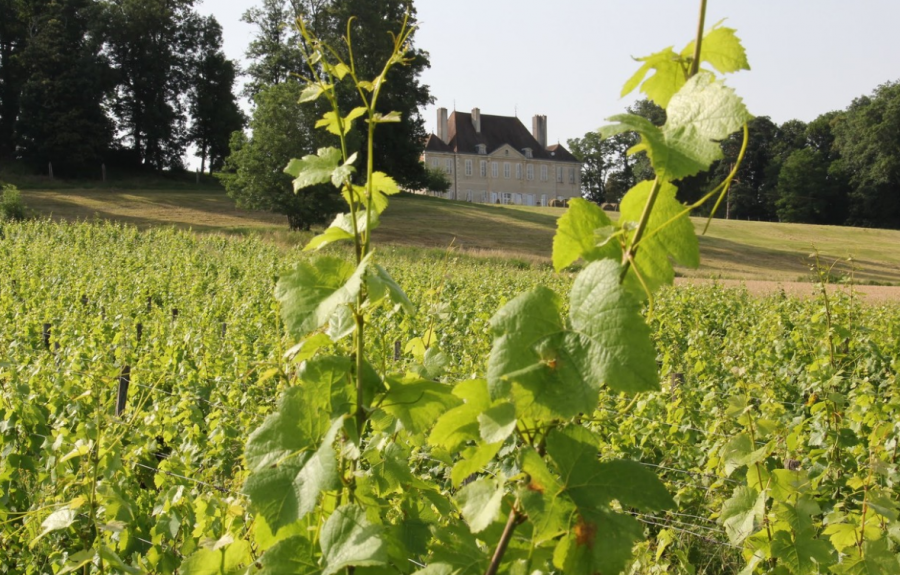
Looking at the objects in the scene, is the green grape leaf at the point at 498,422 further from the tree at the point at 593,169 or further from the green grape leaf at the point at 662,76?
the tree at the point at 593,169

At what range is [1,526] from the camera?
10.0 ft

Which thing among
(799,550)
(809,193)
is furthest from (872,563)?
(809,193)

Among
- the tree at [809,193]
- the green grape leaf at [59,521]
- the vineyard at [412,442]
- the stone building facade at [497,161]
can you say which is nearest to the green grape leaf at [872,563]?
the vineyard at [412,442]

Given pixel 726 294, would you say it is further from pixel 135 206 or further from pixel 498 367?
pixel 135 206

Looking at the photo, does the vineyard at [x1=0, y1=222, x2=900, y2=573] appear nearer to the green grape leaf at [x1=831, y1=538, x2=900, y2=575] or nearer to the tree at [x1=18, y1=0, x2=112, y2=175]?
the green grape leaf at [x1=831, y1=538, x2=900, y2=575]

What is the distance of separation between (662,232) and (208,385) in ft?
17.6

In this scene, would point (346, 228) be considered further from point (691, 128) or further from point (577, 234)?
point (691, 128)

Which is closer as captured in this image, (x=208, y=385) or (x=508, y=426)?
(x=508, y=426)

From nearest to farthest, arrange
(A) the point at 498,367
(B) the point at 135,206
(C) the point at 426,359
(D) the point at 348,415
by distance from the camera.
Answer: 1. (A) the point at 498,367
2. (D) the point at 348,415
3. (C) the point at 426,359
4. (B) the point at 135,206

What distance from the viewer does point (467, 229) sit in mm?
40656

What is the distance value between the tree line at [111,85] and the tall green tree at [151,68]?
0.19 feet

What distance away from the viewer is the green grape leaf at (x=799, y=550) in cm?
167

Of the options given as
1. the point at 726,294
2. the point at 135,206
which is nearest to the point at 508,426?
the point at 726,294

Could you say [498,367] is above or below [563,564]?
above
